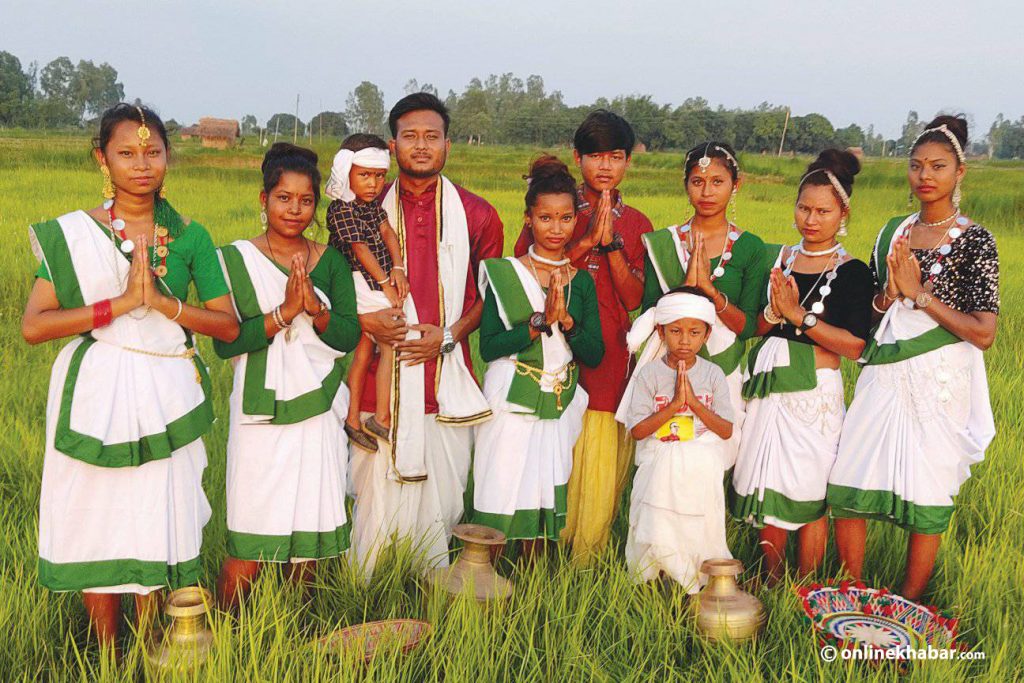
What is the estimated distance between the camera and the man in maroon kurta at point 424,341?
9.67ft

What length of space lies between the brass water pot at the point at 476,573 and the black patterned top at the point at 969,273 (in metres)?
1.88

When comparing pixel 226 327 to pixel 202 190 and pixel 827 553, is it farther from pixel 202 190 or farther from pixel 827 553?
pixel 202 190

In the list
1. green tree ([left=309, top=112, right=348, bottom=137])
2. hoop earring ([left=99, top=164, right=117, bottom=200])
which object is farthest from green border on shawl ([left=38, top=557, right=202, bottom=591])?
green tree ([left=309, top=112, right=348, bottom=137])

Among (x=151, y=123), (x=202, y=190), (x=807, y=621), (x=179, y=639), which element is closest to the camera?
(x=179, y=639)

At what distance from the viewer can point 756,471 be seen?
2955 mm

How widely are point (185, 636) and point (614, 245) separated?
2.04m

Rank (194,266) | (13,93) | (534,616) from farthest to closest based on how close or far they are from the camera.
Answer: (13,93) < (534,616) < (194,266)

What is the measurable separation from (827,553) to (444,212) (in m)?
2.23

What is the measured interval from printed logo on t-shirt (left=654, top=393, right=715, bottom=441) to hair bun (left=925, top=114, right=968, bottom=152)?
52.7 inches

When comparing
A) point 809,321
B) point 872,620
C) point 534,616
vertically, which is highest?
point 809,321

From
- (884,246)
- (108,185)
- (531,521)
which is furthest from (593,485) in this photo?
(108,185)

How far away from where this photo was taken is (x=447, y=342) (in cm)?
305

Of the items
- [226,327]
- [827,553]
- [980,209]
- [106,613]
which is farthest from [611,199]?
[980,209]

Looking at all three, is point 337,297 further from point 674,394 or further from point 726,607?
point 726,607
